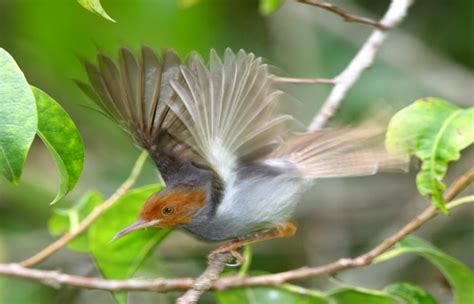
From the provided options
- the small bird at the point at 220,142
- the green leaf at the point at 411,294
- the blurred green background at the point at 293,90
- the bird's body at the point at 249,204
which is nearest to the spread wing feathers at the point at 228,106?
the small bird at the point at 220,142

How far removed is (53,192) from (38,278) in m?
2.65

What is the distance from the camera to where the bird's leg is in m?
3.60

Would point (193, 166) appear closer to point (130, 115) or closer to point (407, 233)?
point (130, 115)

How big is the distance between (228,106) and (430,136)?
673 mm

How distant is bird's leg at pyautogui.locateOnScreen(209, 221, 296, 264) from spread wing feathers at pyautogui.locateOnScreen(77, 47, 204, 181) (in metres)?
0.33

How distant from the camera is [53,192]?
20.2 ft

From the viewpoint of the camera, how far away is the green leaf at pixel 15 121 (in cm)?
267

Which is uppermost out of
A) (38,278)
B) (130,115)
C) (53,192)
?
(130,115)

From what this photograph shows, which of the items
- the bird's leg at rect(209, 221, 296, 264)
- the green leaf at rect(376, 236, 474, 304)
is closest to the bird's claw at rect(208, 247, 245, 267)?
the bird's leg at rect(209, 221, 296, 264)

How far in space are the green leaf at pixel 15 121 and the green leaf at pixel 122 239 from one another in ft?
3.51

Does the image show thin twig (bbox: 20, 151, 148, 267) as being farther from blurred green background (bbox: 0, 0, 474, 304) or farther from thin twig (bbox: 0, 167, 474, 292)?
blurred green background (bbox: 0, 0, 474, 304)

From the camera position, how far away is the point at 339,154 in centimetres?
356

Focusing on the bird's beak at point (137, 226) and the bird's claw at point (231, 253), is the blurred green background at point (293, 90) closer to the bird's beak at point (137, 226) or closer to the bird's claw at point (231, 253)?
the bird's claw at point (231, 253)

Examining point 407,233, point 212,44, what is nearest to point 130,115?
point 407,233
